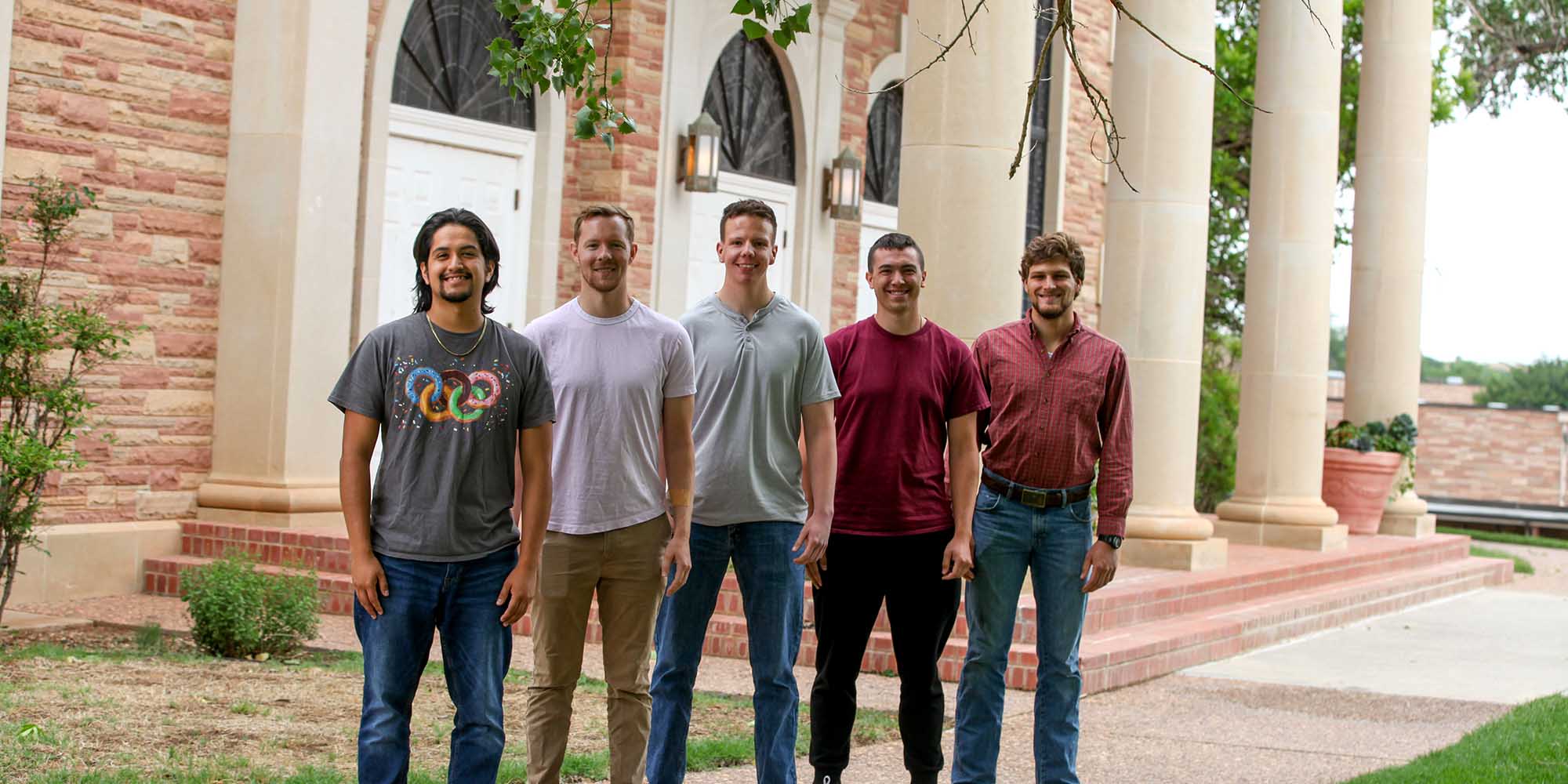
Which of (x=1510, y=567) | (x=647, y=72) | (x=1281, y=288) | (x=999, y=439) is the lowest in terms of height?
(x=1510, y=567)

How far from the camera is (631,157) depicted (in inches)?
552

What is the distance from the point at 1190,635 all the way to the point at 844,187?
6.72 metres

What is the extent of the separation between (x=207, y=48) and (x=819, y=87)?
21.8 ft

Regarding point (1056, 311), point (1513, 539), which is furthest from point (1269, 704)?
Result: point (1513, 539)

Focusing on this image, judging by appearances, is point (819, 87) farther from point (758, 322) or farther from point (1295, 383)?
point (758, 322)

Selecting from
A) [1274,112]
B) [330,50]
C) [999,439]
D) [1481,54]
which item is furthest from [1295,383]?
[1481,54]

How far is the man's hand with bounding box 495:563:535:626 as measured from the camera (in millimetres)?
4645

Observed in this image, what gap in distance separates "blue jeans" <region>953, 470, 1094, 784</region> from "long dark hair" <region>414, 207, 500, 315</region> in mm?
2006

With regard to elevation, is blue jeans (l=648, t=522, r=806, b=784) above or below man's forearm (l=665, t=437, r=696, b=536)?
below

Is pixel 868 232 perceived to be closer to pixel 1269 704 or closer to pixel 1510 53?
pixel 1269 704

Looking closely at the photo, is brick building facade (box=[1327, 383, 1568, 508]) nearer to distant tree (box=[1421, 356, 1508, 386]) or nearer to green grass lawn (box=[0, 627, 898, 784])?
green grass lawn (box=[0, 627, 898, 784])

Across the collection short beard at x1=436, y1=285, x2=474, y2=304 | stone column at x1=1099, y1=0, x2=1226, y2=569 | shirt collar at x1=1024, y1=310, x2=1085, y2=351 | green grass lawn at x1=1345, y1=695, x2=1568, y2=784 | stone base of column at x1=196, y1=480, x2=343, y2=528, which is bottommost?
green grass lawn at x1=1345, y1=695, x2=1568, y2=784

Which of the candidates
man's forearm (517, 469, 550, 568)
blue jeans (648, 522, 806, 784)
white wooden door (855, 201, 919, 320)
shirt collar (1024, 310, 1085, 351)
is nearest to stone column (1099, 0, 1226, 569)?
white wooden door (855, 201, 919, 320)

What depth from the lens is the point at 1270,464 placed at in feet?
52.9
